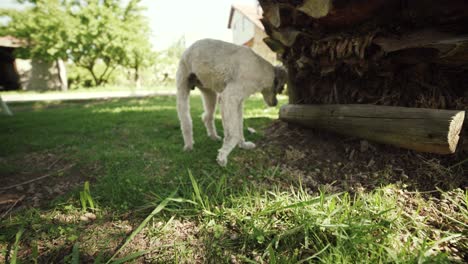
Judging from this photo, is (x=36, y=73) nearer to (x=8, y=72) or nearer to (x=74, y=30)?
(x=8, y=72)

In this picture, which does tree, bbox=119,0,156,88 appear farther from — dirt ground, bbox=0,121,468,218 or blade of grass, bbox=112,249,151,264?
blade of grass, bbox=112,249,151,264

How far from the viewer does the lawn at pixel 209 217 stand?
143 cm

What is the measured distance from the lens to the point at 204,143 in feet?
11.1

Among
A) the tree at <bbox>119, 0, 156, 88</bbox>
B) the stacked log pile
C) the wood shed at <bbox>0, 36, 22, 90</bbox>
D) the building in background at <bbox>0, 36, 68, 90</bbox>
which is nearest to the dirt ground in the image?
the stacked log pile

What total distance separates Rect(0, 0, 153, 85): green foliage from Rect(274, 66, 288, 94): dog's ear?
59.1 feet

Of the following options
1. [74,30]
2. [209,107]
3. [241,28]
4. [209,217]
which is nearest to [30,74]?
[74,30]

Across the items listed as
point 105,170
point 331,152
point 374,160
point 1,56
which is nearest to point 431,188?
point 374,160

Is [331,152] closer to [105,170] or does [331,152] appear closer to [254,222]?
[254,222]

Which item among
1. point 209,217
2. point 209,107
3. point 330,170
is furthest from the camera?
point 209,107

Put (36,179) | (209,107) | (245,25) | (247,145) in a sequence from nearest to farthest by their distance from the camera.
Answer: (36,179)
(247,145)
(209,107)
(245,25)

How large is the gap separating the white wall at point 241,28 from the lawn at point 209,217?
21.4m

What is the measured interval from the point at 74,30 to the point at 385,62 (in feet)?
66.6

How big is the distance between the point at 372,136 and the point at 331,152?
1.51ft

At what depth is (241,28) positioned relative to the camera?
80.7ft
